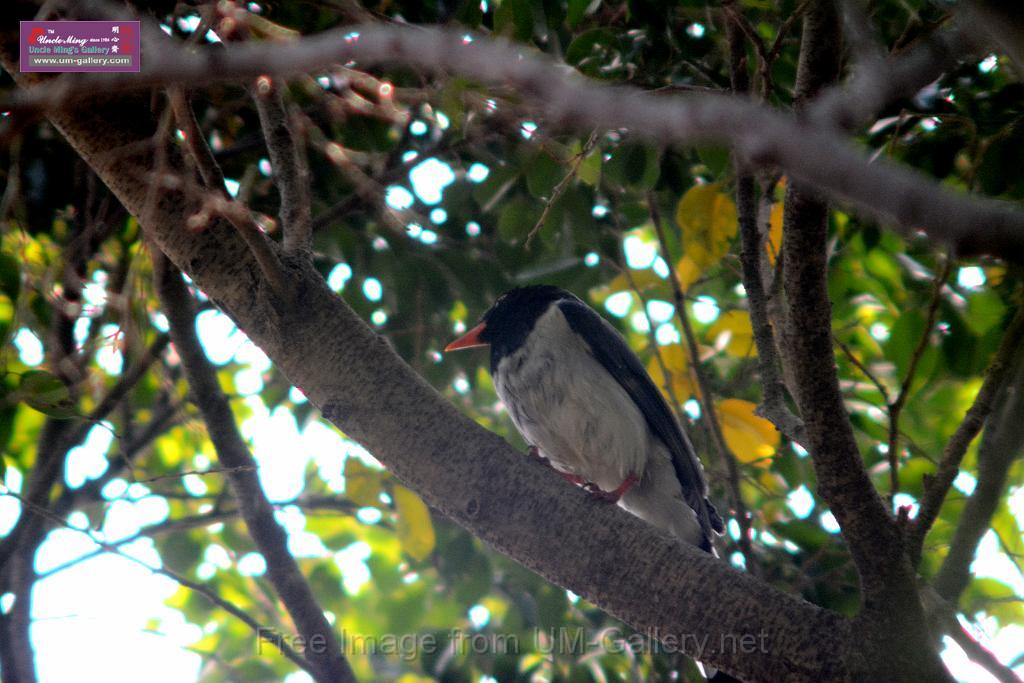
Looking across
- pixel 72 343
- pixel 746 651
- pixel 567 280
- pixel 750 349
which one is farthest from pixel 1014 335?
pixel 72 343

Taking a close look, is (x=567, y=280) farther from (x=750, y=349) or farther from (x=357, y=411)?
(x=357, y=411)

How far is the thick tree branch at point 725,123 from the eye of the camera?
2.85 feet

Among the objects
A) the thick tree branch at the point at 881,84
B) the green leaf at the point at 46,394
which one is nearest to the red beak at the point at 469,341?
the green leaf at the point at 46,394

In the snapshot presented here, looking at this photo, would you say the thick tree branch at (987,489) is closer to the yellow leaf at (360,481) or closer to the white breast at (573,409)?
the white breast at (573,409)

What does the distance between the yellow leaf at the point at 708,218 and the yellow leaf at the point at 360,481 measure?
174 centimetres

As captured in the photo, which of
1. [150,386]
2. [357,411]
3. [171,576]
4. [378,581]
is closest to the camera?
[357,411]

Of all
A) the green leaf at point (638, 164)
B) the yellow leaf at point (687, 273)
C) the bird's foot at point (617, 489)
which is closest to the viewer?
the green leaf at point (638, 164)

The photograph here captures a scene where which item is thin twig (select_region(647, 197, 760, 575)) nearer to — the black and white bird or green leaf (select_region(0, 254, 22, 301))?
the black and white bird

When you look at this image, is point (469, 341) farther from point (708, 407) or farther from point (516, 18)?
point (516, 18)

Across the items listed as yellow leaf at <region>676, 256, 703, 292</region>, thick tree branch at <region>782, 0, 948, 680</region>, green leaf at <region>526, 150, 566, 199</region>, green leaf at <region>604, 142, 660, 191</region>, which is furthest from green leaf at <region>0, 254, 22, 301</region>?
thick tree branch at <region>782, 0, 948, 680</region>

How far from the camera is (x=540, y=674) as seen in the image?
4090 millimetres

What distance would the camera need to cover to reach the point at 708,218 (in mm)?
3635

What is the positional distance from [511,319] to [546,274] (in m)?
0.38

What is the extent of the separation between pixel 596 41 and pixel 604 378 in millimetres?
1516
